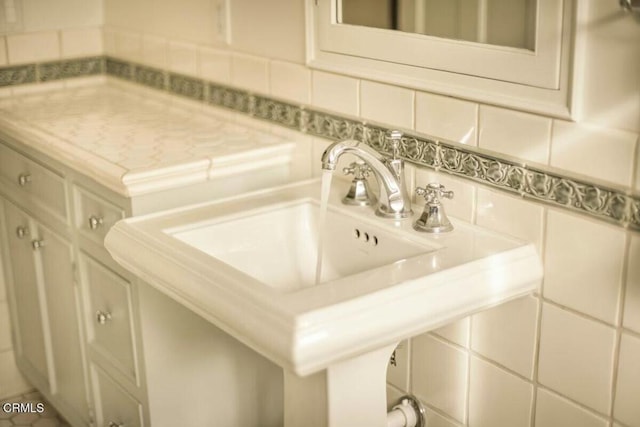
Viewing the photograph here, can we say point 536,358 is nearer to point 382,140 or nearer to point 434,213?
point 434,213

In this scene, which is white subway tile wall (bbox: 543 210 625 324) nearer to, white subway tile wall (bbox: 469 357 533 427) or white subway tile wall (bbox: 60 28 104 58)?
white subway tile wall (bbox: 469 357 533 427)

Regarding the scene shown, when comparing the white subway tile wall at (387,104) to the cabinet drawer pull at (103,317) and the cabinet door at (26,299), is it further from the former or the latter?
Result: the cabinet door at (26,299)

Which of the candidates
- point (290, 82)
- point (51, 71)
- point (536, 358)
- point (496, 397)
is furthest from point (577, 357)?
point (51, 71)

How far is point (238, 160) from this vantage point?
2.02 metres

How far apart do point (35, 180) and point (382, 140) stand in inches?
37.8

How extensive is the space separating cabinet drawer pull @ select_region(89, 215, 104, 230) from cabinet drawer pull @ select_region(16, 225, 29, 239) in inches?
18.6

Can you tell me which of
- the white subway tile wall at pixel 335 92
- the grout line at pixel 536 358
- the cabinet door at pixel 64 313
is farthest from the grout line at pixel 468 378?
the cabinet door at pixel 64 313

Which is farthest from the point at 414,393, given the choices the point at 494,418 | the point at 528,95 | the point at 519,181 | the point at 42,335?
the point at 42,335

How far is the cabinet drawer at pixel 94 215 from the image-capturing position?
6.39 ft

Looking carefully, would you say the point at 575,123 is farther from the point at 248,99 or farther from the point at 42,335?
the point at 42,335

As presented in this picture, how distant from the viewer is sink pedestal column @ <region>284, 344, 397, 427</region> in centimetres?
144

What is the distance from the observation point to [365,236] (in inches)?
66.6

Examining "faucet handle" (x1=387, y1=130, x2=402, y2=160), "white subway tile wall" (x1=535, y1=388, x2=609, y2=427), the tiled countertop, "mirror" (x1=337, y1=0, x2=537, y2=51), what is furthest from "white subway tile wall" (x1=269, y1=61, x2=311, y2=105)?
"white subway tile wall" (x1=535, y1=388, x2=609, y2=427)

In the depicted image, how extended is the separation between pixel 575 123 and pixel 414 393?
2.34ft
